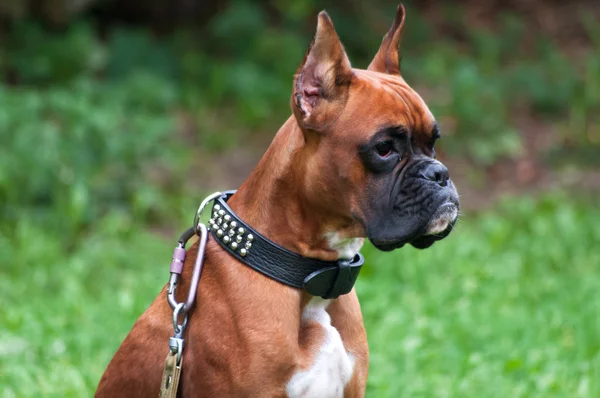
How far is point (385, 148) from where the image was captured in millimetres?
2953

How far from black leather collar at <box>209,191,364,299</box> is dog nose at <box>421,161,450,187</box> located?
41 centimetres

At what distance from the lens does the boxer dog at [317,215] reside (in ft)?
9.58

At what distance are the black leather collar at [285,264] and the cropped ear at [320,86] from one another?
1.40 ft

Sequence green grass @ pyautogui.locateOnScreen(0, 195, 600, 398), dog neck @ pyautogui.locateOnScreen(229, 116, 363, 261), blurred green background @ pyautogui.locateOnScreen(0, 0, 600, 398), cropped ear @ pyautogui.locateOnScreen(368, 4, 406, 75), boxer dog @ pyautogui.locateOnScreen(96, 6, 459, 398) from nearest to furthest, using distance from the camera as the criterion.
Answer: boxer dog @ pyautogui.locateOnScreen(96, 6, 459, 398)
dog neck @ pyautogui.locateOnScreen(229, 116, 363, 261)
cropped ear @ pyautogui.locateOnScreen(368, 4, 406, 75)
green grass @ pyautogui.locateOnScreen(0, 195, 600, 398)
blurred green background @ pyautogui.locateOnScreen(0, 0, 600, 398)

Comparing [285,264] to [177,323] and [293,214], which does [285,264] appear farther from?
[177,323]

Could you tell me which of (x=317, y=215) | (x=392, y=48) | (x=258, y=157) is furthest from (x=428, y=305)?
(x=258, y=157)

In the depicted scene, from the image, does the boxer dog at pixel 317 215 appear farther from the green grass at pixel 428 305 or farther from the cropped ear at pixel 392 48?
the green grass at pixel 428 305

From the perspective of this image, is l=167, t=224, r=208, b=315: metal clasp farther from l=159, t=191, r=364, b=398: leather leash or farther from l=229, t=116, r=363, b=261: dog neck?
l=229, t=116, r=363, b=261: dog neck

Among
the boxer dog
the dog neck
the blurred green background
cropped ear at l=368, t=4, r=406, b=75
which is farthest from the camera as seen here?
the blurred green background

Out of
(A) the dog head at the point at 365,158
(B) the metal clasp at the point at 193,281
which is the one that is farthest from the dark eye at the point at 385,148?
(B) the metal clasp at the point at 193,281

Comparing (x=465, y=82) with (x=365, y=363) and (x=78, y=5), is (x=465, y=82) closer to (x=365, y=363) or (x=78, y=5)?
(x=78, y=5)

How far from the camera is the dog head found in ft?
9.62

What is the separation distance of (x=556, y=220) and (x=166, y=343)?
521 centimetres

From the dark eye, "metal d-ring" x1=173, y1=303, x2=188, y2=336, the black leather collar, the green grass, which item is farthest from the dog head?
the green grass
